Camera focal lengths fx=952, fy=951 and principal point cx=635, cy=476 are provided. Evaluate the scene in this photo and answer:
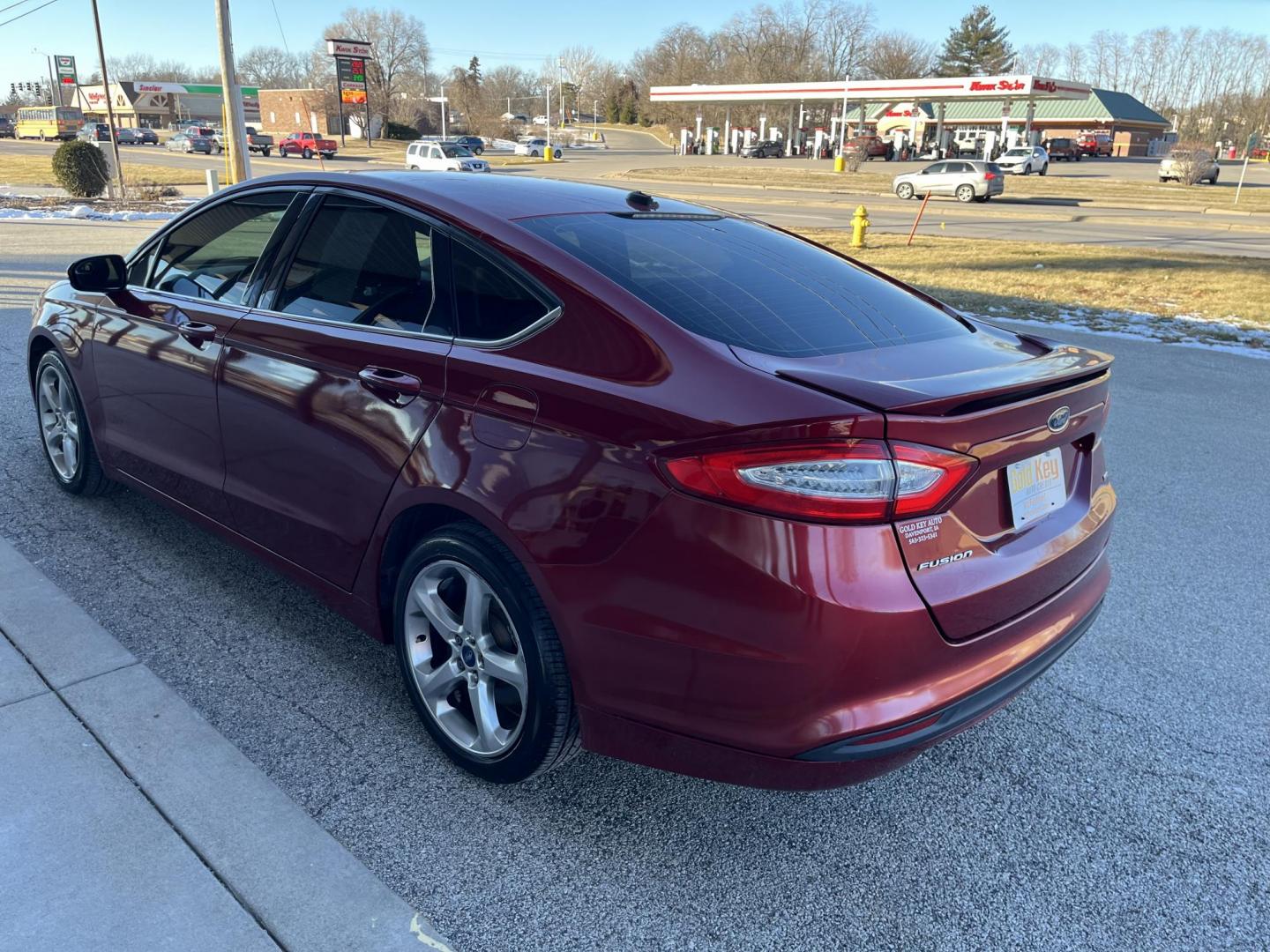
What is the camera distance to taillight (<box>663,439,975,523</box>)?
81.0 inches

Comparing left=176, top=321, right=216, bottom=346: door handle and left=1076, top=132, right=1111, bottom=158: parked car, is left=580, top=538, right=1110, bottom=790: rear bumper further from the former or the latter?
left=1076, top=132, right=1111, bottom=158: parked car

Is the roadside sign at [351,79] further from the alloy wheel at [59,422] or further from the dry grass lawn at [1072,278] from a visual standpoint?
the alloy wheel at [59,422]

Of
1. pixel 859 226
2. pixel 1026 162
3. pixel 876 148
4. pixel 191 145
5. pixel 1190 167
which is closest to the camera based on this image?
pixel 859 226

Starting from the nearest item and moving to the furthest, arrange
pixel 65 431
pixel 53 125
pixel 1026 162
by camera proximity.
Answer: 1. pixel 65 431
2. pixel 1026 162
3. pixel 53 125

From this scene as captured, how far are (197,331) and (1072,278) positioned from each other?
13.9m

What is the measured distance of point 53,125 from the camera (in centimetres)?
7881

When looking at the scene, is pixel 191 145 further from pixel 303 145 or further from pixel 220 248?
pixel 220 248

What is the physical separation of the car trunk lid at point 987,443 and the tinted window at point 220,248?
2.13 metres

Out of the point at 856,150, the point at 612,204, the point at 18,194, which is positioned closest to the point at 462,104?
the point at 856,150

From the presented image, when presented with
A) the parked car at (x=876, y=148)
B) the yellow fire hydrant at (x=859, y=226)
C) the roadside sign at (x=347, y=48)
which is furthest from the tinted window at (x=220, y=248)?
the roadside sign at (x=347, y=48)

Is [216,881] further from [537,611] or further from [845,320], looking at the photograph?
[845,320]

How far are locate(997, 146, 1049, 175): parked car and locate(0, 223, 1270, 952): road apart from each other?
50.3m

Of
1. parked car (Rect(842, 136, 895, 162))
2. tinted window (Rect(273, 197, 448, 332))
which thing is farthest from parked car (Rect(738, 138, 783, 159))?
tinted window (Rect(273, 197, 448, 332))

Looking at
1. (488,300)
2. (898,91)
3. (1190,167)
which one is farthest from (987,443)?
(898,91)
